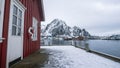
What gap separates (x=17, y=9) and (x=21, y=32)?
1015mm

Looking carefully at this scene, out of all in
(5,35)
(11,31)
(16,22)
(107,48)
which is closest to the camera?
(5,35)

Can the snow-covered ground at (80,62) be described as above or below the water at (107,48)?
above

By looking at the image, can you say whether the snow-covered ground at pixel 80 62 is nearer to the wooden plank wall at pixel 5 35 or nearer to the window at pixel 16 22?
the wooden plank wall at pixel 5 35

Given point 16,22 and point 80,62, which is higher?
point 16,22

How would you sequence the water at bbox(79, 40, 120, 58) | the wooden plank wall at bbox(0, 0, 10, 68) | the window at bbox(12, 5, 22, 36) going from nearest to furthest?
the wooden plank wall at bbox(0, 0, 10, 68)
the window at bbox(12, 5, 22, 36)
the water at bbox(79, 40, 120, 58)

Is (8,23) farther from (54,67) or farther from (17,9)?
(54,67)

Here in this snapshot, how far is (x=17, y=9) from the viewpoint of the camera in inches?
204

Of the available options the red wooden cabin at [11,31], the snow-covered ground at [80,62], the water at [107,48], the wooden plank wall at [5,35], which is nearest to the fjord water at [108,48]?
the water at [107,48]

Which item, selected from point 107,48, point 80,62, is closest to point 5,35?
point 80,62

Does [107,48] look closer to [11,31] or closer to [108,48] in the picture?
[108,48]

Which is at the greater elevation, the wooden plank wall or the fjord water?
the wooden plank wall

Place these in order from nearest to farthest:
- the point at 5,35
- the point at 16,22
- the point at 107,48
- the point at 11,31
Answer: the point at 5,35
the point at 11,31
the point at 16,22
the point at 107,48

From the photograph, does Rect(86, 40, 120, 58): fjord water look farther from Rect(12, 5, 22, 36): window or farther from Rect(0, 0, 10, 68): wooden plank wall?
Rect(0, 0, 10, 68): wooden plank wall

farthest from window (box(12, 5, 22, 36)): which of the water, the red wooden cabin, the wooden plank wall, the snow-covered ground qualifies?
the water
